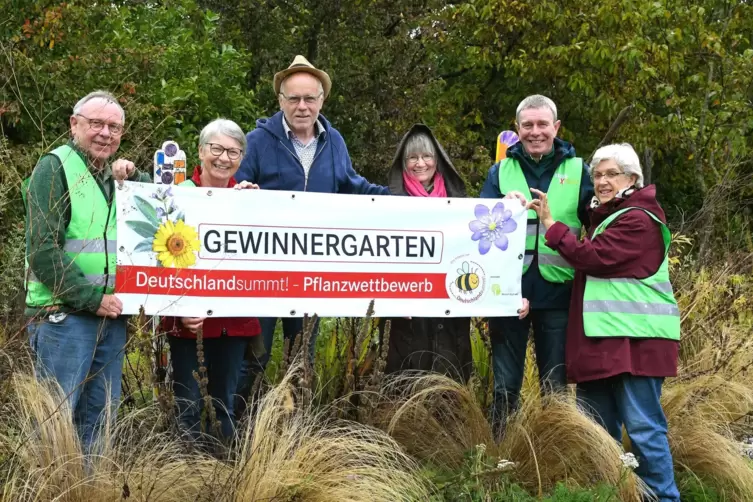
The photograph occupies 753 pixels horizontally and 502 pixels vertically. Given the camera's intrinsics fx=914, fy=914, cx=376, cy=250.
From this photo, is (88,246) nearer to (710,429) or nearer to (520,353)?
(520,353)

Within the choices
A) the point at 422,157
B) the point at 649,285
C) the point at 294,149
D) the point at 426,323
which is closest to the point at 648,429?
the point at 649,285

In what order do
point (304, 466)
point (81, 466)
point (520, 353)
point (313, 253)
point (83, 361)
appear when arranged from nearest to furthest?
1. point (81, 466)
2. point (304, 466)
3. point (83, 361)
4. point (313, 253)
5. point (520, 353)

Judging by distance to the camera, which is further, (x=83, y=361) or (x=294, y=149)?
(x=294, y=149)

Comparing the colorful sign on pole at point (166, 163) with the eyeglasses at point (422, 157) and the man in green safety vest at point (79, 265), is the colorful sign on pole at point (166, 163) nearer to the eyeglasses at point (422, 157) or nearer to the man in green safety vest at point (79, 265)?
the man in green safety vest at point (79, 265)

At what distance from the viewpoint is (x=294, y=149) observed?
5.51 meters

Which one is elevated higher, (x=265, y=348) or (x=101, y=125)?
(x=101, y=125)

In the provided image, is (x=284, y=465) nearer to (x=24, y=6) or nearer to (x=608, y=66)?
(x=24, y=6)

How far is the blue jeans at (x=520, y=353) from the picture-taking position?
5.40 meters

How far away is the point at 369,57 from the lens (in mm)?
14875

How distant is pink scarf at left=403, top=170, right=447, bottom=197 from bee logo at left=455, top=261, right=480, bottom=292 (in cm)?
46

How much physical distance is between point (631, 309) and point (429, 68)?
11546mm

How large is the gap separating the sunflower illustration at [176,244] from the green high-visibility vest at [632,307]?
2144mm

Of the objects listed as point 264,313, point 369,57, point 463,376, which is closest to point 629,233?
point 463,376

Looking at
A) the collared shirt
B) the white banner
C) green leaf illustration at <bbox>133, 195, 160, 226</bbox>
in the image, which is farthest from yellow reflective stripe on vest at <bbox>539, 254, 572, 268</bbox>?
green leaf illustration at <bbox>133, 195, 160, 226</bbox>
